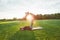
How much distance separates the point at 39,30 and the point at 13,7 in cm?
50

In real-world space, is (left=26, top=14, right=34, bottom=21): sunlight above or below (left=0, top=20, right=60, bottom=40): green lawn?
above

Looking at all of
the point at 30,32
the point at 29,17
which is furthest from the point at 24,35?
the point at 29,17

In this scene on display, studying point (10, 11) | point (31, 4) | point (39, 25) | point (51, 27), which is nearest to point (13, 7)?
point (10, 11)

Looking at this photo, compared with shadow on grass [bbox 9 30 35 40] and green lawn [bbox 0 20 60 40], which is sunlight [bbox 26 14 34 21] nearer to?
green lawn [bbox 0 20 60 40]

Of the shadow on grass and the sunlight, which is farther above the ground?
the sunlight

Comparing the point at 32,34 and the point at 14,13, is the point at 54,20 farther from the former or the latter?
the point at 14,13

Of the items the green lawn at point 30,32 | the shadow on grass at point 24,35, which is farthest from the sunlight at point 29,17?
the shadow on grass at point 24,35

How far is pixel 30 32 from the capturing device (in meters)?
2.44

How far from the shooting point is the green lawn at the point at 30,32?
7.92ft

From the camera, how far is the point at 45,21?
246 centimetres

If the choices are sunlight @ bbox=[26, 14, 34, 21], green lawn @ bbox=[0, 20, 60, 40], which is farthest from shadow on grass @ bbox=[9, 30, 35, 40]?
sunlight @ bbox=[26, 14, 34, 21]

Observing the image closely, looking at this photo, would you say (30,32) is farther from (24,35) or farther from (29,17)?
(29,17)

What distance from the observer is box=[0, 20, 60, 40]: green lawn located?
7.92ft

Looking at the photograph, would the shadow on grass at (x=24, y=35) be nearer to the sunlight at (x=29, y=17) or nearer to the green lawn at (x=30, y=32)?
the green lawn at (x=30, y=32)
